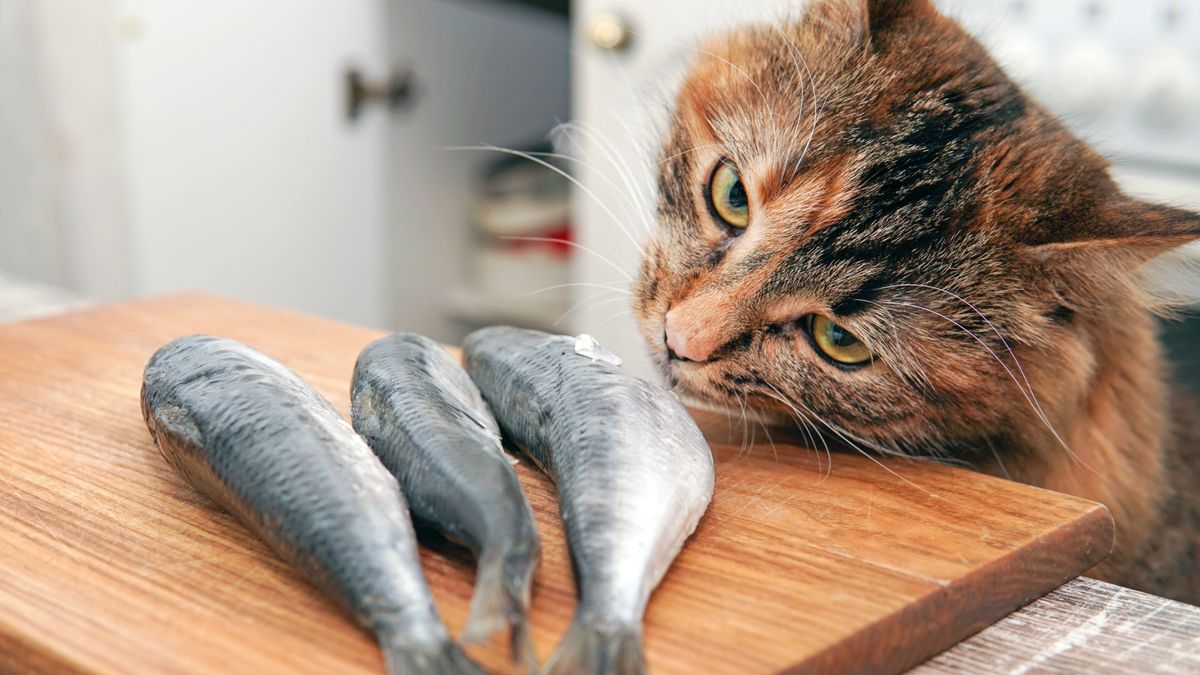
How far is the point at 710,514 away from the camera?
0.82 m

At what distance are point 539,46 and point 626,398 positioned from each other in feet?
7.47

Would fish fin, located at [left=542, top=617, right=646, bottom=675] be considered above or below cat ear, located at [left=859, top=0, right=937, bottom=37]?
below

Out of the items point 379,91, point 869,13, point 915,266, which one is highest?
point 869,13

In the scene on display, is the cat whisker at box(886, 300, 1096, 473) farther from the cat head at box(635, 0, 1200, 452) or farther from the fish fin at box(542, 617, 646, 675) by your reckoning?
the fish fin at box(542, 617, 646, 675)

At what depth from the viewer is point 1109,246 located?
866 mm


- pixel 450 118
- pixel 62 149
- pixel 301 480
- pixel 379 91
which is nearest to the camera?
pixel 301 480

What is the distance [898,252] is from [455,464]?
0.41m

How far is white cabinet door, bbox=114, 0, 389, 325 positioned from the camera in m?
2.28

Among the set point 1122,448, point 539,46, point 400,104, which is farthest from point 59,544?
point 539,46

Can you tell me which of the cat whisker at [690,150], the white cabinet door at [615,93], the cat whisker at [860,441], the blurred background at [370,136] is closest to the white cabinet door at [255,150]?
the blurred background at [370,136]

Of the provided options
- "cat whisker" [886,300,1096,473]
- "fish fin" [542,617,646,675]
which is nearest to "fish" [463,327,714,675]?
"fish fin" [542,617,646,675]

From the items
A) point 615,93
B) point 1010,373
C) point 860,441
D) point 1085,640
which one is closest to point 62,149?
point 615,93

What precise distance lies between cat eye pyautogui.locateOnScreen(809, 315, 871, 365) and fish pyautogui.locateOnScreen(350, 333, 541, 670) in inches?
11.2

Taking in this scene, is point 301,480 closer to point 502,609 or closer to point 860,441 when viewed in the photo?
point 502,609
